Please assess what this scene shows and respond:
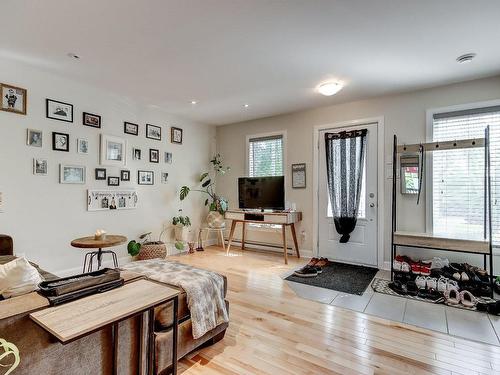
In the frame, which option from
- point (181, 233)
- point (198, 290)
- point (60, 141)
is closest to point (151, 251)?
point (181, 233)

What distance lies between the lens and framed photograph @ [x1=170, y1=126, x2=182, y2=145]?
4859 mm

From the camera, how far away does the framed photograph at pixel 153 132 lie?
4.45m

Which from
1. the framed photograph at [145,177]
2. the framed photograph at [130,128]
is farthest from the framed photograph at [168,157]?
the framed photograph at [130,128]

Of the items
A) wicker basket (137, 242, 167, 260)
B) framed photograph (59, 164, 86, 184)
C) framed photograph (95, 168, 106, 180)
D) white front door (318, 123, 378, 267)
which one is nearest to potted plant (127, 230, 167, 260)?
wicker basket (137, 242, 167, 260)

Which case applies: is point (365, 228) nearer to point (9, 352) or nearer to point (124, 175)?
point (124, 175)

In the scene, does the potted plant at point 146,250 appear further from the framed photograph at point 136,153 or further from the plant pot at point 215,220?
the framed photograph at point 136,153

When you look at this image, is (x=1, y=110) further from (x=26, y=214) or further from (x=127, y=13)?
(x=127, y=13)

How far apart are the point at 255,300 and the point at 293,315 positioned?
48cm

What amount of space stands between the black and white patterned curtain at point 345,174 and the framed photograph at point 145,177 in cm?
290

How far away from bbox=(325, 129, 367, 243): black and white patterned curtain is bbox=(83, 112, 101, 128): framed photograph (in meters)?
3.42

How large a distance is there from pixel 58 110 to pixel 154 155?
1.48 m

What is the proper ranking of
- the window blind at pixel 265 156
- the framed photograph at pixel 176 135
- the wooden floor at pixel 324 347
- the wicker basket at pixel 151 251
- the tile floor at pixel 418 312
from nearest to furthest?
the wooden floor at pixel 324 347, the tile floor at pixel 418 312, the wicker basket at pixel 151 251, the framed photograph at pixel 176 135, the window blind at pixel 265 156

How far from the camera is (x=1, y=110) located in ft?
9.52

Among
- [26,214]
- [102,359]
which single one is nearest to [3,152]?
[26,214]
